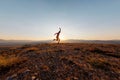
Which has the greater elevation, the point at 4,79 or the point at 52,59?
the point at 52,59

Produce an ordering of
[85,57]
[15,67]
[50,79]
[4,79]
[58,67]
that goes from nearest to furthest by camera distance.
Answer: [50,79] < [4,79] < [58,67] < [15,67] < [85,57]

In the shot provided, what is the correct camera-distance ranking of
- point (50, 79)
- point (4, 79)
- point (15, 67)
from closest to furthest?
point (50, 79)
point (4, 79)
point (15, 67)

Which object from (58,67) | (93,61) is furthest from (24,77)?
(93,61)

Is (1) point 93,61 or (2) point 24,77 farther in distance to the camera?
(1) point 93,61

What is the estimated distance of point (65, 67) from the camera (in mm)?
13023

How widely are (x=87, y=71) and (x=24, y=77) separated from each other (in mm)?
4351

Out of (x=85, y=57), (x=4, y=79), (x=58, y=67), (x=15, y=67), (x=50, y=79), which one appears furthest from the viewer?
(x=85, y=57)

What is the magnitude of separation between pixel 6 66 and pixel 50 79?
188 inches

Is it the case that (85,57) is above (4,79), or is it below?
above

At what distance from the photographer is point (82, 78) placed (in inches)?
456

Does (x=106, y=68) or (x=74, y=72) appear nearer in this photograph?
(x=74, y=72)

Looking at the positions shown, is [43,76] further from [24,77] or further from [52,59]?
[52,59]

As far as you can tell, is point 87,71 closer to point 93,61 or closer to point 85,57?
point 93,61

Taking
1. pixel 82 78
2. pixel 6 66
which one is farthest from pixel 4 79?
pixel 82 78
